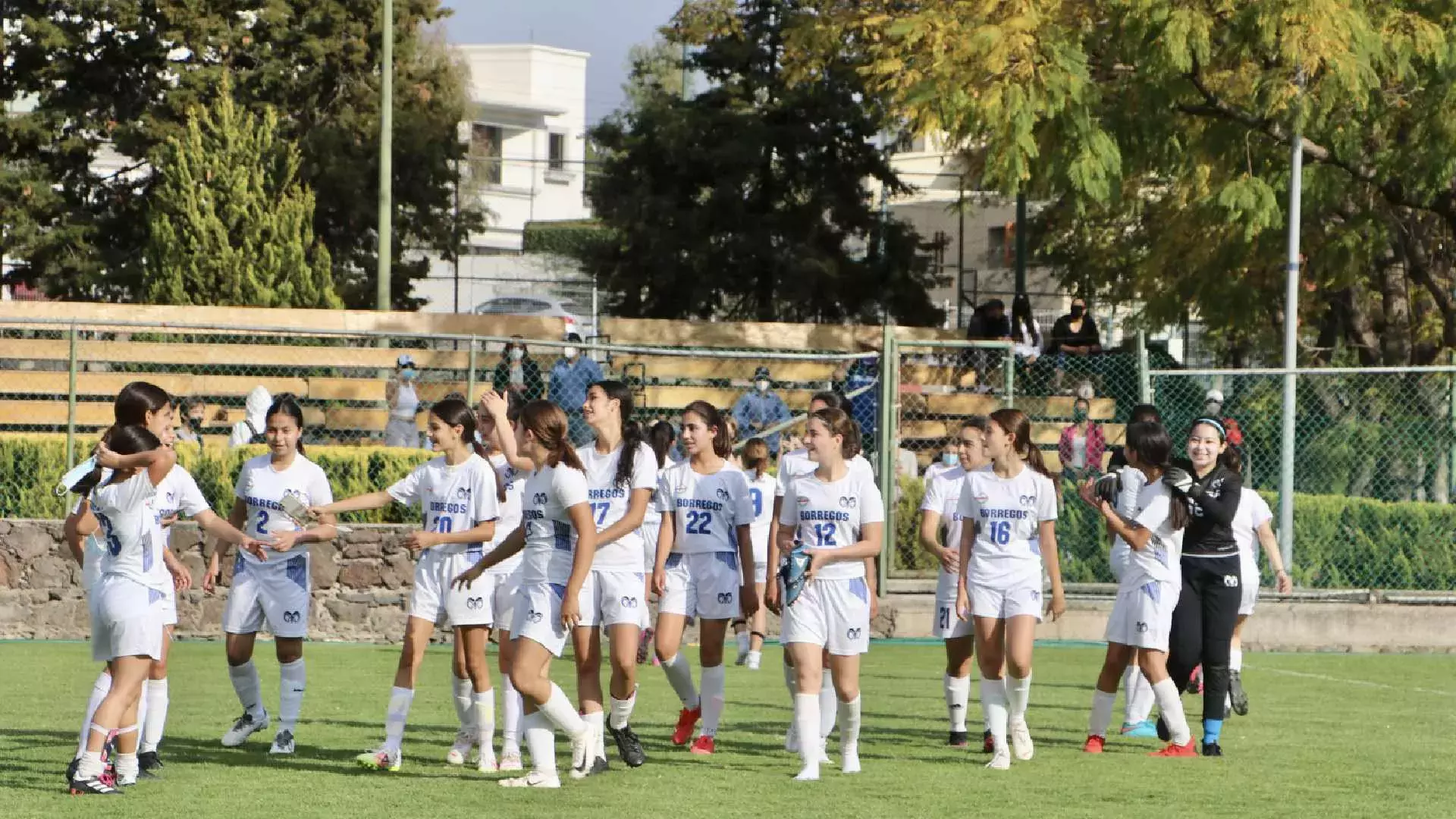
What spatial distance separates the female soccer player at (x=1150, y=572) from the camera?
10.5 metres

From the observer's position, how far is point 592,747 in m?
9.34

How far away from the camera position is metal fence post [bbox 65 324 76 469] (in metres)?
17.1

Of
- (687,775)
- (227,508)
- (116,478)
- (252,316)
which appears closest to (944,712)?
(687,775)

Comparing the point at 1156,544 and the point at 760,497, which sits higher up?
the point at 760,497

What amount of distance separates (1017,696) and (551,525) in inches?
109

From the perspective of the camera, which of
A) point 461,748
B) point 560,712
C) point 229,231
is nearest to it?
point 560,712

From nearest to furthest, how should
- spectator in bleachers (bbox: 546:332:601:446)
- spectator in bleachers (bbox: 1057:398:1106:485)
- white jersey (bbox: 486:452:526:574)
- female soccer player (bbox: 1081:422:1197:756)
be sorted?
female soccer player (bbox: 1081:422:1197:756)
white jersey (bbox: 486:452:526:574)
spectator in bleachers (bbox: 546:332:601:446)
spectator in bleachers (bbox: 1057:398:1106:485)

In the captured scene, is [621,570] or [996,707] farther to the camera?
[996,707]

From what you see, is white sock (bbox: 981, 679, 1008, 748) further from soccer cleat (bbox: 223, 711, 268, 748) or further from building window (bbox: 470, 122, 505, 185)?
building window (bbox: 470, 122, 505, 185)

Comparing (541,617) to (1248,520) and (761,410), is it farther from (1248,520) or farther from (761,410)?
(761,410)

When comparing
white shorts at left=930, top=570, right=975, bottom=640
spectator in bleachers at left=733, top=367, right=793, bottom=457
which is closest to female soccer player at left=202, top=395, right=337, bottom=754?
white shorts at left=930, top=570, right=975, bottom=640

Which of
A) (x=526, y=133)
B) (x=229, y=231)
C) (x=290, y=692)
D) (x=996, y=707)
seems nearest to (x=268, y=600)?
(x=290, y=692)

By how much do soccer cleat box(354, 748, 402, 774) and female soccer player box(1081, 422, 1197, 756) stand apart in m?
3.68

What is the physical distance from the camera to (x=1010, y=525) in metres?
10.3
